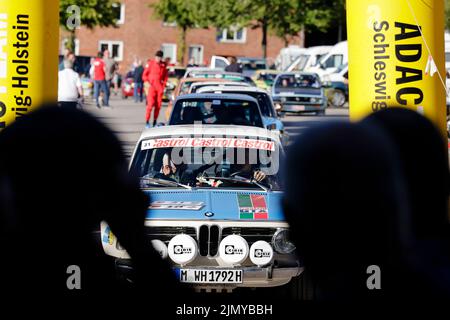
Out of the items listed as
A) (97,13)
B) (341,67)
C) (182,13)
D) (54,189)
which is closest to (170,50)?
(182,13)

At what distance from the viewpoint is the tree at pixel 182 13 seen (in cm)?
5546

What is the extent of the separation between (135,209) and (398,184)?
0.68 metres

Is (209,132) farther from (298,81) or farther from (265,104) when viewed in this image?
(298,81)

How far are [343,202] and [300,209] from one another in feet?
0.32

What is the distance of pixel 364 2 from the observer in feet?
27.5

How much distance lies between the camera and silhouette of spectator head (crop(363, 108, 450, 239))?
108 inches

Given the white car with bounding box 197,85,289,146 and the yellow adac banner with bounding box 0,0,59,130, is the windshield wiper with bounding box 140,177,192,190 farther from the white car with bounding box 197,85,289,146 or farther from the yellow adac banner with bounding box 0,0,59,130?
the white car with bounding box 197,85,289,146

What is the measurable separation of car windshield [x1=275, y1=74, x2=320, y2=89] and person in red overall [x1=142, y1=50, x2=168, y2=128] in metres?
10.7

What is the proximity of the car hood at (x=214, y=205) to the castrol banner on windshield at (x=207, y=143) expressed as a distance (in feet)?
2.74

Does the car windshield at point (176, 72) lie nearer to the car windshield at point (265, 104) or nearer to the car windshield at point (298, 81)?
the car windshield at point (298, 81)

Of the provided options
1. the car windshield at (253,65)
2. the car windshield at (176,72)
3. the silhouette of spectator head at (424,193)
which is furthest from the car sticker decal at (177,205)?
the car windshield at (253,65)

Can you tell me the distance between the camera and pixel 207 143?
382 inches

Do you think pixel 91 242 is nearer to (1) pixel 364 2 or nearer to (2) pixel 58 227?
(2) pixel 58 227
